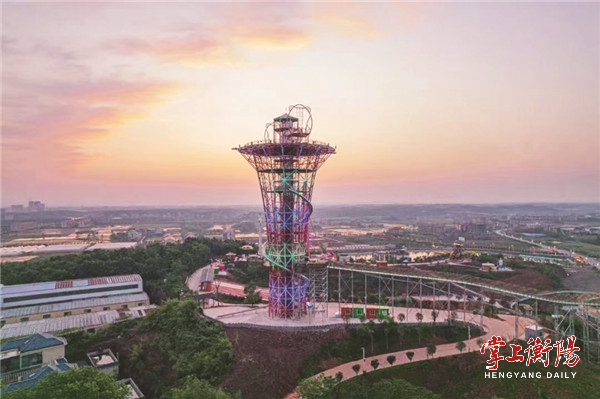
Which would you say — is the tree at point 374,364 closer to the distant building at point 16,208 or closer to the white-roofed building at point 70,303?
the white-roofed building at point 70,303

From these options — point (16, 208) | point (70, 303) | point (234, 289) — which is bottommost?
point (70, 303)

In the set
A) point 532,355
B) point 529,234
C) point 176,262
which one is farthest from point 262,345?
point 529,234

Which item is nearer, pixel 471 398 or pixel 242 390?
pixel 471 398

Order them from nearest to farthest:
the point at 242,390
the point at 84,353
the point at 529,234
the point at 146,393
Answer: the point at 242,390 → the point at 146,393 → the point at 84,353 → the point at 529,234

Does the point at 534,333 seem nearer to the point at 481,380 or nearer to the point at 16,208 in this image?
the point at 481,380

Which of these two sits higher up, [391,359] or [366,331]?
[366,331]

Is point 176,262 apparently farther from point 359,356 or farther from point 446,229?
point 446,229

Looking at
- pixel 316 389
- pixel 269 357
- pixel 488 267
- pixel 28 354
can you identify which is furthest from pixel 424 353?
pixel 488 267

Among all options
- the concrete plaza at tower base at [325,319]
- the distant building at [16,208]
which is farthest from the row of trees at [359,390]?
the distant building at [16,208]
